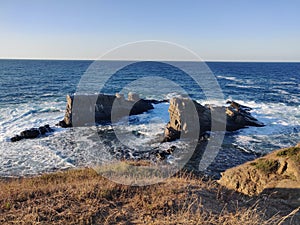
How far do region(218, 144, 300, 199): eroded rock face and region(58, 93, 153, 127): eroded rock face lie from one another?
928 inches

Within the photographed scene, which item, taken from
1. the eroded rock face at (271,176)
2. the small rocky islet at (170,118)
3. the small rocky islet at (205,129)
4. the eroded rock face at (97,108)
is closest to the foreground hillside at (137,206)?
the eroded rock face at (271,176)

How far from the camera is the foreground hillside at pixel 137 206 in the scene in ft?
17.5

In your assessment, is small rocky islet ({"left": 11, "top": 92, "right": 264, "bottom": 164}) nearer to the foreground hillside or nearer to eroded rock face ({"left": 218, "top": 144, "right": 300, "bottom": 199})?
eroded rock face ({"left": 218, "top": 144, "right": 300, "bottom": 199})

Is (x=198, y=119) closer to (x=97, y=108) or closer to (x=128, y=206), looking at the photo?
(x=97, y=108)

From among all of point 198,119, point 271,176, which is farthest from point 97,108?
point 271,176

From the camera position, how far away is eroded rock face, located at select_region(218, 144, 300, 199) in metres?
8.63

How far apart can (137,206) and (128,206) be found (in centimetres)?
23

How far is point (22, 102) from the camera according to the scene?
4331cm

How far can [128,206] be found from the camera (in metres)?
6.11

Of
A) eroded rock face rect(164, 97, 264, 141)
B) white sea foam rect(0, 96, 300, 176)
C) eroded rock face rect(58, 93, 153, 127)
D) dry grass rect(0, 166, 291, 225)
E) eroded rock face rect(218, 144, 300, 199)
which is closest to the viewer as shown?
dry grass rect(0, 166, 291, 225)

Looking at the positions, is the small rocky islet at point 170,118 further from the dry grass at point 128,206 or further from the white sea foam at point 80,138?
the dry grass at point 128,206

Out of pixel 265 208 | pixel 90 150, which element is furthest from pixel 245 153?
pixel 265 208

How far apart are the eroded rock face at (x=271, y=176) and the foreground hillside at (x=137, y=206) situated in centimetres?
83

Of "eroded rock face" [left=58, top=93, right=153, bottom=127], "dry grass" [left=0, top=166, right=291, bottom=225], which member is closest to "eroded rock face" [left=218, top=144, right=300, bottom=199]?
"dry grass" [left=0, top=166, right=291, bottom=225]
